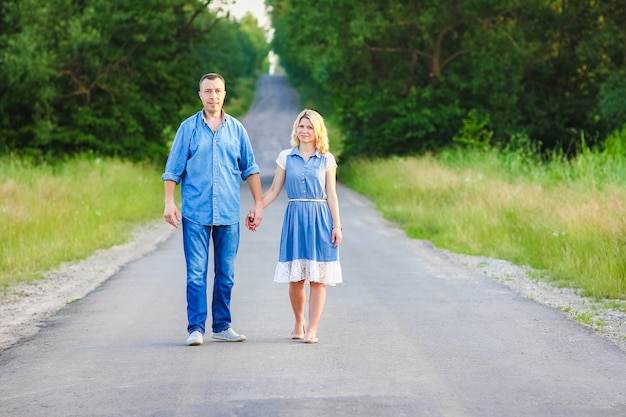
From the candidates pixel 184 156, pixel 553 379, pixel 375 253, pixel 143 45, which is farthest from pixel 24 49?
pixel 553 379

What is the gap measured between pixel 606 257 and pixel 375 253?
4.38 m

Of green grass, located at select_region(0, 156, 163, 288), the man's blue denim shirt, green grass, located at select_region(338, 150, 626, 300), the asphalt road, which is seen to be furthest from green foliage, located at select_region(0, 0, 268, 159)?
the man's blue denim shirt

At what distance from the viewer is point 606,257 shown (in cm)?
1366

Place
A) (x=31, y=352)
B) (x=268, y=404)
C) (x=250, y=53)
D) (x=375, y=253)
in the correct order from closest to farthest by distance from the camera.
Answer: (x=268, y=404), (x=31, y=352), (x=375, y=253), (x=250, y=53)

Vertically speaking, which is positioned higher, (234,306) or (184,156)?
(184,156)

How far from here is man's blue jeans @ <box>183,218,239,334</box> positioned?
30.0 feet

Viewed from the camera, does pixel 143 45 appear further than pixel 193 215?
Yes

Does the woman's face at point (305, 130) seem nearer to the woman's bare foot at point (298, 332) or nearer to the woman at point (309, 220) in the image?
the woman at point (309, 220)

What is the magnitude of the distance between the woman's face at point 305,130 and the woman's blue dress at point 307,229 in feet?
0.43

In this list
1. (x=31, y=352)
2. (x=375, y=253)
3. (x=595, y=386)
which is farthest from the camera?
(x=375, y=253)

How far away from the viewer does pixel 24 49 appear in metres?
35.5

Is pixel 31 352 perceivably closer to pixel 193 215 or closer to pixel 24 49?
pixel 193 215

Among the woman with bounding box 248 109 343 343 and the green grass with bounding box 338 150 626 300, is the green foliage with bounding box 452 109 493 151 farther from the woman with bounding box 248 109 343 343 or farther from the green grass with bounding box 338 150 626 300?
the woman with bounding box 248 109 343 343

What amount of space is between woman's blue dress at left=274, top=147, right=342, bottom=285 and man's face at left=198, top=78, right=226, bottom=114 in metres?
0.63
